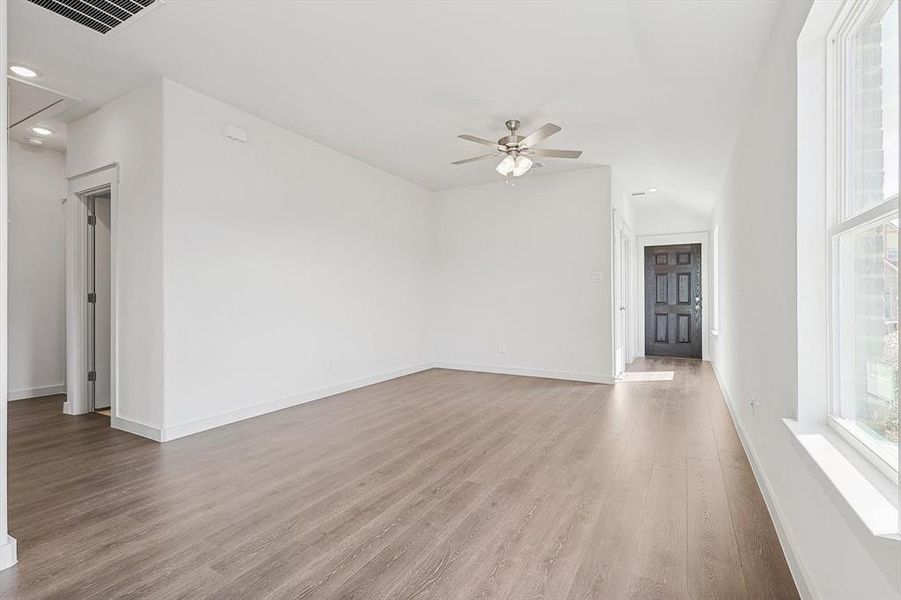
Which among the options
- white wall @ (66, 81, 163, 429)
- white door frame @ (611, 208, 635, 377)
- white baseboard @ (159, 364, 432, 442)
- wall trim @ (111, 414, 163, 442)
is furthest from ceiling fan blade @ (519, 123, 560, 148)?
wall trim @ (111, 414, 163, 442)

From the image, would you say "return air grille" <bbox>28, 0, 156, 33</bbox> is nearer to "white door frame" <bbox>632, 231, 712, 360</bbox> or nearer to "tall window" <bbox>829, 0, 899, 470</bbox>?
"tall window" <bbox>829, 0, 899, 470</bbox>

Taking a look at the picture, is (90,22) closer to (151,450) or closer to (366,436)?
(151,450)

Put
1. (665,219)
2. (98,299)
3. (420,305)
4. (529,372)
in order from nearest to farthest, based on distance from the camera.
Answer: (98,299), (529,372), (420,305), (665,219)

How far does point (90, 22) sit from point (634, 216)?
785 centimetres

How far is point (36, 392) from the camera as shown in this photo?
5172mm

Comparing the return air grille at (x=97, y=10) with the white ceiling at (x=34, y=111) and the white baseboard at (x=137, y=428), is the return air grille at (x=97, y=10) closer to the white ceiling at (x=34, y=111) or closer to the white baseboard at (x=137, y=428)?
the white ceiling at (x=34, y=111)

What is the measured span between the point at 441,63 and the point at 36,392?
18.9 feet

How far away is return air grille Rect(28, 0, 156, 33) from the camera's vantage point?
257 centimetres

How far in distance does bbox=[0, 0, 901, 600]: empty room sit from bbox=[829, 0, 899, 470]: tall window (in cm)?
2

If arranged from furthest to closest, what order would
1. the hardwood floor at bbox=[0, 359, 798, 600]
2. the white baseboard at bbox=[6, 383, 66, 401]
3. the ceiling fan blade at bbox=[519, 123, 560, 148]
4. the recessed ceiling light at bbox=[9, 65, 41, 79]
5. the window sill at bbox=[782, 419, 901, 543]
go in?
the white baseboard at bbox=[6, 383, 66, 401]
the ceiling fan blade at bbox=[519, 123, 560, 148]
the recessed ceiling light at bbox=[9, 65, 41, 79]
the hardwood floor at bbox=[0, 359, 798, 600]
the window sill at bbox=[782, 419, 901, 543]

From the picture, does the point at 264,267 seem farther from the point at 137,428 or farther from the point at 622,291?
the point at 622,291

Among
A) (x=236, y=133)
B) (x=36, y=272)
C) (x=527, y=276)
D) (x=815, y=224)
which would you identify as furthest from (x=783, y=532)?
(x=36, y=272)

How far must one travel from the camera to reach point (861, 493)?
4.00ft

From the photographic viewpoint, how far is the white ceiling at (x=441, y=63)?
2600mm
